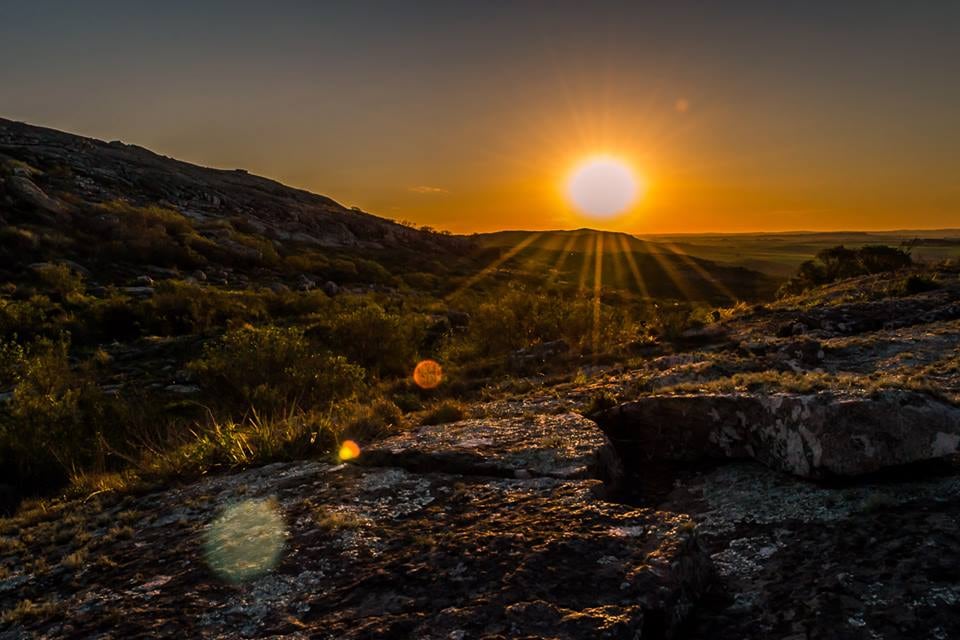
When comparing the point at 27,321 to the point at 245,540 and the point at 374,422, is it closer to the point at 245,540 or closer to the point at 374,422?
the point at 374,422

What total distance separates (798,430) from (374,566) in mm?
3429

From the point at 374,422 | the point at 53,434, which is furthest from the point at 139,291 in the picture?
the point at 374,422

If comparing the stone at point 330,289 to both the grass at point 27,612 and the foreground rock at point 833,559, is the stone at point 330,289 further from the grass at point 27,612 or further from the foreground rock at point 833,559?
the foreground rock at point 833,559

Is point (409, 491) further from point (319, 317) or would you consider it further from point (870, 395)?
point (319, 317)

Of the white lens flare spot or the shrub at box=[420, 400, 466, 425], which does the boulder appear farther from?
the white lens flare spot

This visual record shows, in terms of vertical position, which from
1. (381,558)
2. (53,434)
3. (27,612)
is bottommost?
(53,434)

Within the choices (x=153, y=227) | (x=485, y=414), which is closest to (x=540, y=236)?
(x=153, y=227)

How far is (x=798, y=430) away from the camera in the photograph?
4.30 m

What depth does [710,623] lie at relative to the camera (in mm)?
2908

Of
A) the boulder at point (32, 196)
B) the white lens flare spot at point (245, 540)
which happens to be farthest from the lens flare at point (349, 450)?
the boulder at point (32, 196)

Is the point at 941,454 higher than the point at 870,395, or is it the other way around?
the point at 870,395

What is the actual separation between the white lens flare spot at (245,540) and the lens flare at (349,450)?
1045mm

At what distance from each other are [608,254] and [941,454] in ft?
409

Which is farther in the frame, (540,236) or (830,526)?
(540,236)
